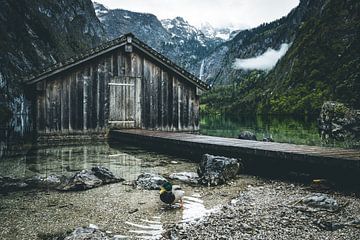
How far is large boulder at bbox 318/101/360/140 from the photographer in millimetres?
21517

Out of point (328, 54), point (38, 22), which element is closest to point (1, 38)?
point (38, 22)

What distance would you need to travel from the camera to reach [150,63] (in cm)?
1628

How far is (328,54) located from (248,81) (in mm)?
105874

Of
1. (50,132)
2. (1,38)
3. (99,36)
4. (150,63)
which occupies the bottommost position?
(50,132)

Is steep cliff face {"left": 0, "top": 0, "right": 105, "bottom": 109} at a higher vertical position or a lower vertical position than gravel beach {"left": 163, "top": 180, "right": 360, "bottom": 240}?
higher

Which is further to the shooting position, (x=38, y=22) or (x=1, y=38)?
(x=38, y=22)

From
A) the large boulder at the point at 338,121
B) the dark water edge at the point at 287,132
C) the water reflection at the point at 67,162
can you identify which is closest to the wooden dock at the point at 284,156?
the water reflection at the point at 67,162

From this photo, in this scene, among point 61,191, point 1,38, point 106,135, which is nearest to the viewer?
point 61,191

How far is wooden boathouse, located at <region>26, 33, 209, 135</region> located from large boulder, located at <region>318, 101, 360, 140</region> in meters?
10.2

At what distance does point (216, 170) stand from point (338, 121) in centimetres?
1915

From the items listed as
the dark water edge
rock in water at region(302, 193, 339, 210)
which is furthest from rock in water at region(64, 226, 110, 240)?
the dark water edge

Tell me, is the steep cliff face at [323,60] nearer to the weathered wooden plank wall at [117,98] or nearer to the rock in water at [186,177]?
the weathered wooden plank wall at [117,98]

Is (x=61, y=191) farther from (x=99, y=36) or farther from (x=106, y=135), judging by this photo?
(x=99, y=36)

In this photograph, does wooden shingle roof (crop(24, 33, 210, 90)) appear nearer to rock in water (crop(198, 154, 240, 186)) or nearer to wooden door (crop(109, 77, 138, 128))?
wooden door (crop(109, 77, 138, 128))
